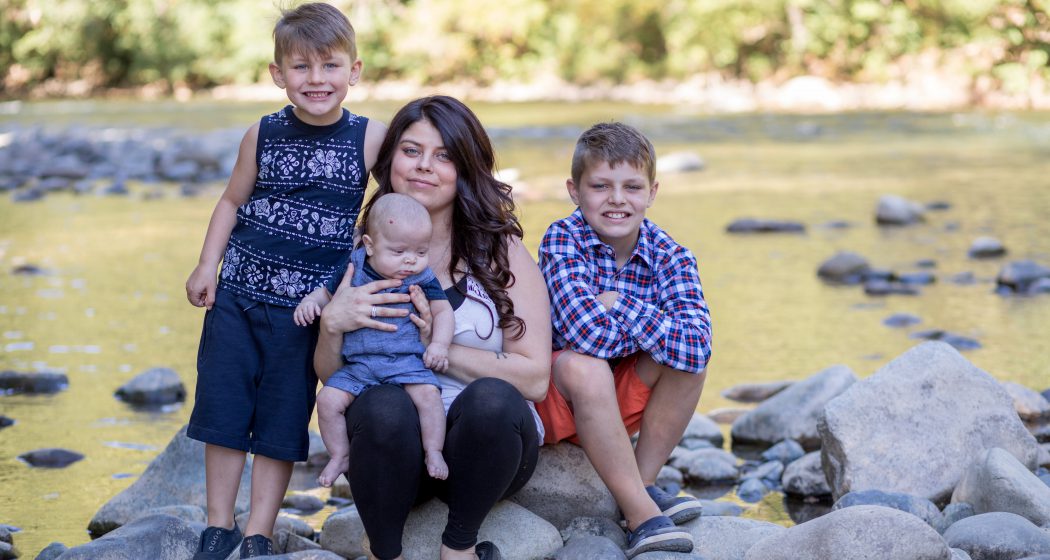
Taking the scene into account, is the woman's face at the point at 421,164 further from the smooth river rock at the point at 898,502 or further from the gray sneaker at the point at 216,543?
the smooth river rock at the point at 898,502

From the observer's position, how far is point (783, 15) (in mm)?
34125

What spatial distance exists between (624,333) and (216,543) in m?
1.25

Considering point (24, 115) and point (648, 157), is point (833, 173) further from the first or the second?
point (24, 115)

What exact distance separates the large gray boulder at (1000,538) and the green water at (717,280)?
0.88m

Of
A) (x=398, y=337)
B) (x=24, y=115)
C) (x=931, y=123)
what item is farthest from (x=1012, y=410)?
(x=24, y=115)

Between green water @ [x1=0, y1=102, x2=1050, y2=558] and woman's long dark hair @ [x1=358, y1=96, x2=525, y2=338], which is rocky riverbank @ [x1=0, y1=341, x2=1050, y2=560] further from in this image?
woman's long dark hair @ [x1=358, y1=96, x2=525, y2=338]

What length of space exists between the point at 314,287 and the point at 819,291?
16.6 ft

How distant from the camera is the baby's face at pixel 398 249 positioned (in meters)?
2.92

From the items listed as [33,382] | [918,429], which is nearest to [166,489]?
[33,382]

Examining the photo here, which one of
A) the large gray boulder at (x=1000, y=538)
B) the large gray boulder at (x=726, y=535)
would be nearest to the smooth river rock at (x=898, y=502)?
the large gray boulder at (x=1000, y=538)

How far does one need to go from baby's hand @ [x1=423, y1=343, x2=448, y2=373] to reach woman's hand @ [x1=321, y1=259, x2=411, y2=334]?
10 centimetres

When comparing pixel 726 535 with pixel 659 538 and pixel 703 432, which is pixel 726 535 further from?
pixel 703 432

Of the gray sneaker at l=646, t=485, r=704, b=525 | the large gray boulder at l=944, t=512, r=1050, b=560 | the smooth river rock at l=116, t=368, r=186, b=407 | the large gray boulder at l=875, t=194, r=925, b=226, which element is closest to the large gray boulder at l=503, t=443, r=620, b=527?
the gray sneaker at l=646, t=485, r=704, b=525

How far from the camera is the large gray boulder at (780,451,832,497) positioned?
409 cm
